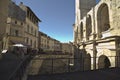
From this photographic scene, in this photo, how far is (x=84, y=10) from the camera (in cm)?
2394

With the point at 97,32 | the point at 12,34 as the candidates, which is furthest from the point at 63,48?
the point at 97,32

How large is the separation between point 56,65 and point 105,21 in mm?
9821

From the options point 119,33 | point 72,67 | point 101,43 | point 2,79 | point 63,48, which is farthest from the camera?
point 63,48

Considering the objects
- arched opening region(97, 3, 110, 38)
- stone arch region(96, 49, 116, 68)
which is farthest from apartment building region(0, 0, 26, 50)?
stone arch region(96, 49, 116, 68)

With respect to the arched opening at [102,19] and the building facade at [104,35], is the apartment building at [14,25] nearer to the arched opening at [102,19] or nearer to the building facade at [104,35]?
the building facade at [104,35]

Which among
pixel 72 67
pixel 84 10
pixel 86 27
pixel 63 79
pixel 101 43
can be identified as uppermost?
pixel 84 10

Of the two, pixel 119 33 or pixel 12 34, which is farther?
pixel 12 34

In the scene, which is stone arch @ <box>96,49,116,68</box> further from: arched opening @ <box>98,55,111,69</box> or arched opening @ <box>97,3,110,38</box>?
arched opening @ <box>97,3,110,38</box>

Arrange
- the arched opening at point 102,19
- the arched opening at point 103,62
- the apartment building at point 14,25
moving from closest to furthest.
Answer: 1. the arched opening at point 103,62
2. the arched opening at point 102,19
3. the apartment building at point 14,25

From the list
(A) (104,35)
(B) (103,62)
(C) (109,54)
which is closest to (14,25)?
(A) (104,35)

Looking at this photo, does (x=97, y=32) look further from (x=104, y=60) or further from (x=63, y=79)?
(x=63, y=79)

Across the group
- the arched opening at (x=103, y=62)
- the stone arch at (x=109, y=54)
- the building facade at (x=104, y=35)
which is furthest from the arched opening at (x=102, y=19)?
the arched opening at (x=103, y=62)

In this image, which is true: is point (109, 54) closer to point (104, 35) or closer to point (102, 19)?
point (104, 35)

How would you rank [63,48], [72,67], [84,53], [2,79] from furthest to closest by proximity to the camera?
[63,48] < [72,67] < [84,53] < [2,79]
